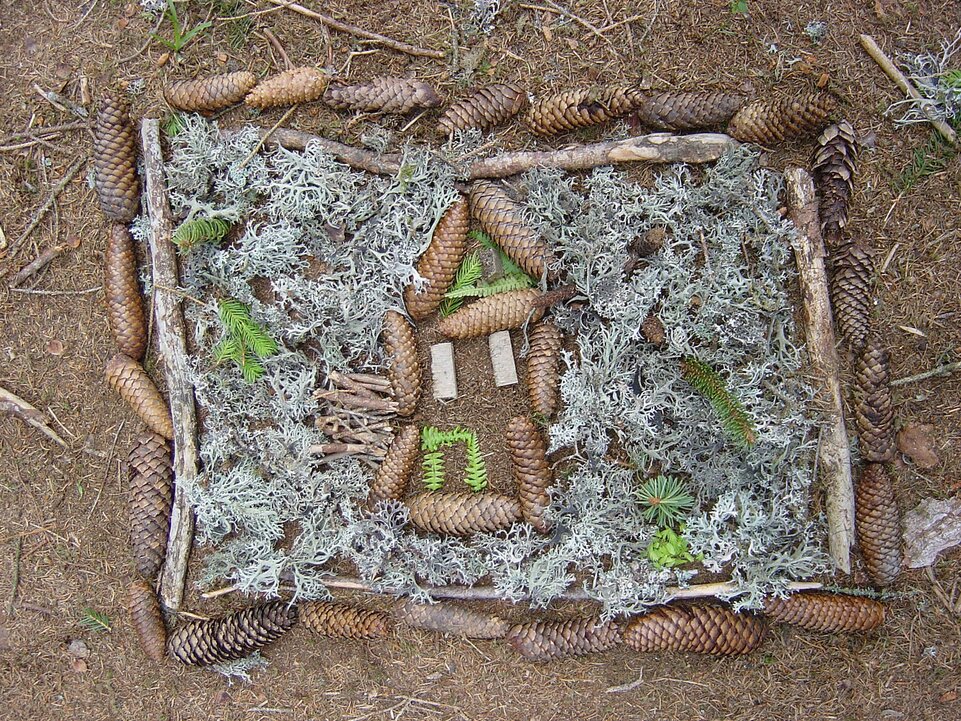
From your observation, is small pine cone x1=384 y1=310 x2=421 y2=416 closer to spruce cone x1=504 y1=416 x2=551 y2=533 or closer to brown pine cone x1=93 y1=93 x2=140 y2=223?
spruce cone x1=504 y1=416 x2=551 y2=533

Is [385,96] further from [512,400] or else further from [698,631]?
[698,631]

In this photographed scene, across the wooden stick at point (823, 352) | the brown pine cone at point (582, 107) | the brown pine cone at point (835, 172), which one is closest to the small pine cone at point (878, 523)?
the wooden stick at point (823, 352)

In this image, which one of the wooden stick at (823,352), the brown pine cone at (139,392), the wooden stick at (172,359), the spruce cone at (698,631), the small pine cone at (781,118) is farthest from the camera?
the brown pine cone at (139,392)

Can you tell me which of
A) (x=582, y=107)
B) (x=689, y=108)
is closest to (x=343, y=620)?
(x=582, y=107)

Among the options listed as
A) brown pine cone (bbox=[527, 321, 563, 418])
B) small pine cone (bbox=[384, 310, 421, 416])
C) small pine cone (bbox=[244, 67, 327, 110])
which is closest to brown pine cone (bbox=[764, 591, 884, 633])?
brown pine cone (bbox=[527, 321, 563, 418])

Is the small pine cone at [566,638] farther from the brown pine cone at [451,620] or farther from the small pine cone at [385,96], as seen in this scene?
the small pine cone at [385,96]
